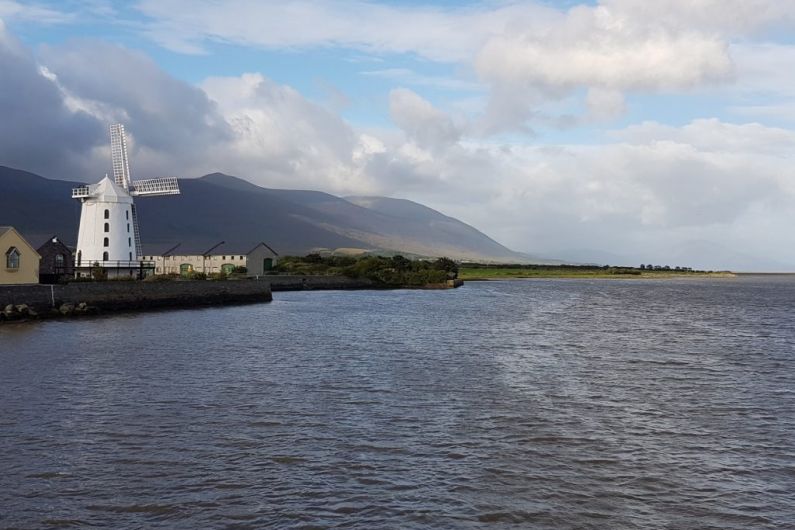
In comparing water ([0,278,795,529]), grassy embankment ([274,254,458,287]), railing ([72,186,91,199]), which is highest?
railing ([72,186,91,199])

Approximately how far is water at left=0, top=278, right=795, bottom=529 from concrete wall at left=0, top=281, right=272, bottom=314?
15.4 metres

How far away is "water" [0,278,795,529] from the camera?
1388 centimetres

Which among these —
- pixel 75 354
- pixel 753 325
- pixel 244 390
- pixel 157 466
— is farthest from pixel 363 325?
pixel 157 466

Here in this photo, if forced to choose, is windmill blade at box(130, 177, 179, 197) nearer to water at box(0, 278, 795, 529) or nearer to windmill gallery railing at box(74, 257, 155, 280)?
windmill gallery railing at box(74, 257, 155, 280)

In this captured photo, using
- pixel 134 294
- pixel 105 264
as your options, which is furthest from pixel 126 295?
pixel 105 264

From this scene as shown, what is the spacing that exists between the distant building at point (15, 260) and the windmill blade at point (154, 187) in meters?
36.6

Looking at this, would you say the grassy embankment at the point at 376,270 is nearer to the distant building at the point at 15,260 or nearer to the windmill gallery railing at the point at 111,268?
the windmill gallery railing at the point at 111,268

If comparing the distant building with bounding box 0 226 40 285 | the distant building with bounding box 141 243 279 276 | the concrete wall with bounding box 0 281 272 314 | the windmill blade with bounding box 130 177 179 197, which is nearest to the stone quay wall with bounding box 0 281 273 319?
the concrete wall with bounding box 0 281 272 314

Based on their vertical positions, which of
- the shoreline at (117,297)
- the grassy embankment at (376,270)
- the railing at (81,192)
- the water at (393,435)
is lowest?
the water at (393,435)

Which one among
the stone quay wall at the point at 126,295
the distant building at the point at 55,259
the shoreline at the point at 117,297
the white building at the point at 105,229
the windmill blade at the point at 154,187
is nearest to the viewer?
the shoreline at the point at 117,297

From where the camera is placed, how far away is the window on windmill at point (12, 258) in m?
56.8

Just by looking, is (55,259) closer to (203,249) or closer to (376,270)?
(203,249)

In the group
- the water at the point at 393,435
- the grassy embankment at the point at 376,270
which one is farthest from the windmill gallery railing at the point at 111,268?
the grassy embankment at the point at 376,270

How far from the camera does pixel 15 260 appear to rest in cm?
5747
